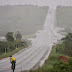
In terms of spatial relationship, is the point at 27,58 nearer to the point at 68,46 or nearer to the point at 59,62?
the point at 68,46

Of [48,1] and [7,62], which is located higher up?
[48,1]

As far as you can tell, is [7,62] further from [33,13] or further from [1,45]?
[33,13]

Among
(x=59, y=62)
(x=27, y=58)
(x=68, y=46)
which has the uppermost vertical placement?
(x=59, y=62)

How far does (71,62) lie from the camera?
11.4 meters

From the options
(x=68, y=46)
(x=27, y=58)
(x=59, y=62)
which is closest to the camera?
(x=59, y=62)

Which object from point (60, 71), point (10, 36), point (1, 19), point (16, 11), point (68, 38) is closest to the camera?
point (60, 71)

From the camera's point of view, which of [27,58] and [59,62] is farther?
[27,58]

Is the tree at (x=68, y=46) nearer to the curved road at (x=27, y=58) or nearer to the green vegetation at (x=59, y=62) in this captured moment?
the green vegetation at (x=59, y=62)

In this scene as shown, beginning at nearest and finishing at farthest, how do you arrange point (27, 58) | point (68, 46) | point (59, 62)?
point (59, 62), point (27, 58), point (68, 46)

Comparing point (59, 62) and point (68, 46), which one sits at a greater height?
point (59, 62)

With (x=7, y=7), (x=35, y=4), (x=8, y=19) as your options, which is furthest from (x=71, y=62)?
(x=35, y=4)

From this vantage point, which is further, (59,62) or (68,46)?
(68,46)

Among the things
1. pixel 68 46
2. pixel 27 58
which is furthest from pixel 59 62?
pixel 68 46

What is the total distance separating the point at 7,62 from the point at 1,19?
5742 centimetres
